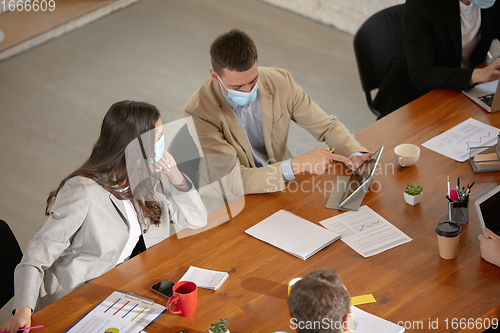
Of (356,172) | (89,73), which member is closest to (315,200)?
(356,172)

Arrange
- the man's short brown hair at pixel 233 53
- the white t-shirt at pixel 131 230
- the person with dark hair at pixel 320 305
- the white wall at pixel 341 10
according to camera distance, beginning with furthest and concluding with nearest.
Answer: the white wall at pixel 341 10 < the man's short brown hair at pixel 233 53 < the white t-shirt at pixel 131 230 < the person with dark hair at pixel 320 305

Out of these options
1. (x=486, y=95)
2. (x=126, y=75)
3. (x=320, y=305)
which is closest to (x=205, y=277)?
(x=320, y=305)

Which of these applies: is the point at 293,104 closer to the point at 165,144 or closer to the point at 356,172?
the point at 356,172

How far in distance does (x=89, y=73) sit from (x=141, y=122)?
3315 mm

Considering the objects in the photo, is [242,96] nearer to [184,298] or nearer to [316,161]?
A: [316,161]

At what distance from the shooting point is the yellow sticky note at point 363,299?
5.01 feet

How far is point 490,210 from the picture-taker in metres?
1.68

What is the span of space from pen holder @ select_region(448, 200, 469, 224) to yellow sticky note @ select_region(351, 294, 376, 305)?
0.48 metres

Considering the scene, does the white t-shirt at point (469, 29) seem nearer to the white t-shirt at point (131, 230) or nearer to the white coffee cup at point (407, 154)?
the white coffee cup at point (407, 154)

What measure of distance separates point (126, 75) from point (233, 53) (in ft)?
9.36

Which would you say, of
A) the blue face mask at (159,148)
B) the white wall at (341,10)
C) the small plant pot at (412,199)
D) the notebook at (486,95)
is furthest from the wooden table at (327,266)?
the white wall at (341,10)

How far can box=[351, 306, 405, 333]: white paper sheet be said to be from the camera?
143cm

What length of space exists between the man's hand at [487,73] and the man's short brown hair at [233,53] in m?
1.16

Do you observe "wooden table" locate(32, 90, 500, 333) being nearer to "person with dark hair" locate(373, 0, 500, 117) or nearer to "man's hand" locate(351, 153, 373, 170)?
"man's hand" locate(351, 153, 373, 170)
